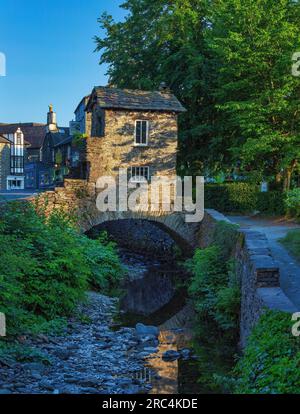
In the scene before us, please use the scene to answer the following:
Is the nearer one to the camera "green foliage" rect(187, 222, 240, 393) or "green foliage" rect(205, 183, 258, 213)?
"green foliage" rect(187, 222, 240, 393)

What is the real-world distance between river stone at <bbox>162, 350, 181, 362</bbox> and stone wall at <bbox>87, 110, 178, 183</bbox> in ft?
40.8

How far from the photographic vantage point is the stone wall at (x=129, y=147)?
2295cm

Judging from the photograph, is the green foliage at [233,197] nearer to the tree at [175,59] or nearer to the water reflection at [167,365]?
the tree at [175,59]

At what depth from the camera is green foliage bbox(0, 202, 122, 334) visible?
11.3 metres

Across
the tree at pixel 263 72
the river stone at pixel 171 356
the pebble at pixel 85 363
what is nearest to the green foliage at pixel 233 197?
the tree at pixel 263 72

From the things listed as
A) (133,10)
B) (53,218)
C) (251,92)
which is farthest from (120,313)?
(133,10)

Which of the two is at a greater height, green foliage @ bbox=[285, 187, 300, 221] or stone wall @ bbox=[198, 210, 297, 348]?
green foliage @ bbox=[285, 187, 300, 221]

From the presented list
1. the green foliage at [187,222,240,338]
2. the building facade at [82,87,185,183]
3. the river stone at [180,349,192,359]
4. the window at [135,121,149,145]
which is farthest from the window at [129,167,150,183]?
the river stone at [180,349,192,359]

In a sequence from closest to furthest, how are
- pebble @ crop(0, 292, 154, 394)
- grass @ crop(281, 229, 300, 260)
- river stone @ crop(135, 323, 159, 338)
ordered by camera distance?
1. pebble @ crop(0, 292, 154, 394)
2. river stone @ crop(135, 323, 159, 338)
3. grass @ crop(281, 229, 300, 260)

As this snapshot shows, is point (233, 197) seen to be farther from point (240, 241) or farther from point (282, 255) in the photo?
point (240, 241)

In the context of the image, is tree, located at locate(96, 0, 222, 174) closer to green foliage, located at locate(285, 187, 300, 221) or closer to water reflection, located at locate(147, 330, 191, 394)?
green foliage, located at locate(285, 187, 300, 221)

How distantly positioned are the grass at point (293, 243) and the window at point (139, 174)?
9.46 metres

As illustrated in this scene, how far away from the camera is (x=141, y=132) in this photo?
24.0 metres

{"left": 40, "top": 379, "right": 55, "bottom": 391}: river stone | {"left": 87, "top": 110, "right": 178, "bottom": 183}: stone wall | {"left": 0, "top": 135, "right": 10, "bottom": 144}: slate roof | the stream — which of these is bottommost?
the stream
